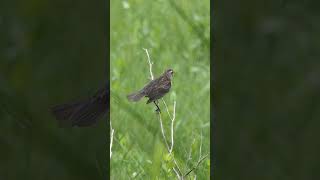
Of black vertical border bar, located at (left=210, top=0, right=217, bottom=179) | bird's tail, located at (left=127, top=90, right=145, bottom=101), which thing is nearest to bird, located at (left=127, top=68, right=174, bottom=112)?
bird's tail, located at (left=127, top=90, right=145, bottom=101)

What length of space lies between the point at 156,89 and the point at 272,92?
302 millimetres

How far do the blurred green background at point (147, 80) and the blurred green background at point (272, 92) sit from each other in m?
0.14

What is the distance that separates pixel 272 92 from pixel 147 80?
1.04 ft

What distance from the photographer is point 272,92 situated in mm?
1850
